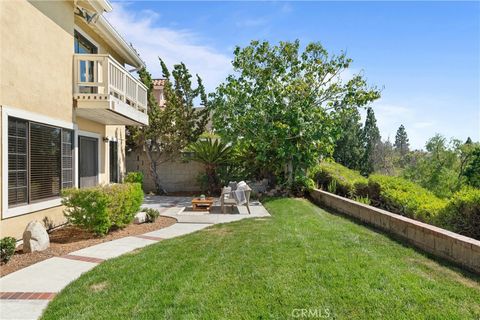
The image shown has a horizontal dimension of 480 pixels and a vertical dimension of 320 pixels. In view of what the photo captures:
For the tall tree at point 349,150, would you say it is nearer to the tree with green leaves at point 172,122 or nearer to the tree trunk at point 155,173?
the tree with green leaves at point 172,122

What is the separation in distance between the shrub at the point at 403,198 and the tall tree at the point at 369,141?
2096cm

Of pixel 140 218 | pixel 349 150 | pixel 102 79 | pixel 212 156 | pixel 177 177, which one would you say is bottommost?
pixel 140 218

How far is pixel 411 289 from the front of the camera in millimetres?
3943

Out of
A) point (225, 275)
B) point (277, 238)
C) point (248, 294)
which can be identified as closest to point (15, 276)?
point (225, 275)

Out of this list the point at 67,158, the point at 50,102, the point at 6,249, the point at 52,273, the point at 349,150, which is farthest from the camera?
the point at 349,150

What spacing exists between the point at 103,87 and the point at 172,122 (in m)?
6.63

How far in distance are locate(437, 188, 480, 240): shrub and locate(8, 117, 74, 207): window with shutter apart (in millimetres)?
8513

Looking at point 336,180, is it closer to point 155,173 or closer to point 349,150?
point 155,173

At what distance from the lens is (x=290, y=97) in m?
14.5

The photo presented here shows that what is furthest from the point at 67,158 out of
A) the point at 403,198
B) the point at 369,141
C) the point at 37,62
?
the point at 369,141

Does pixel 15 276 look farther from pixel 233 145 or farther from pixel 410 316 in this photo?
pixel 233 145

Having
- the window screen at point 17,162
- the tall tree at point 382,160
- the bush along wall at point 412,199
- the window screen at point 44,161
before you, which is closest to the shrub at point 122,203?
the window screen at point 44,161

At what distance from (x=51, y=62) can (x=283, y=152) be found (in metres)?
9.03

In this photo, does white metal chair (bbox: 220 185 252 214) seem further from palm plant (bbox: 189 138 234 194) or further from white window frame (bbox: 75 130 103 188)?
palm plant (bbox: 189 138 234 194)
